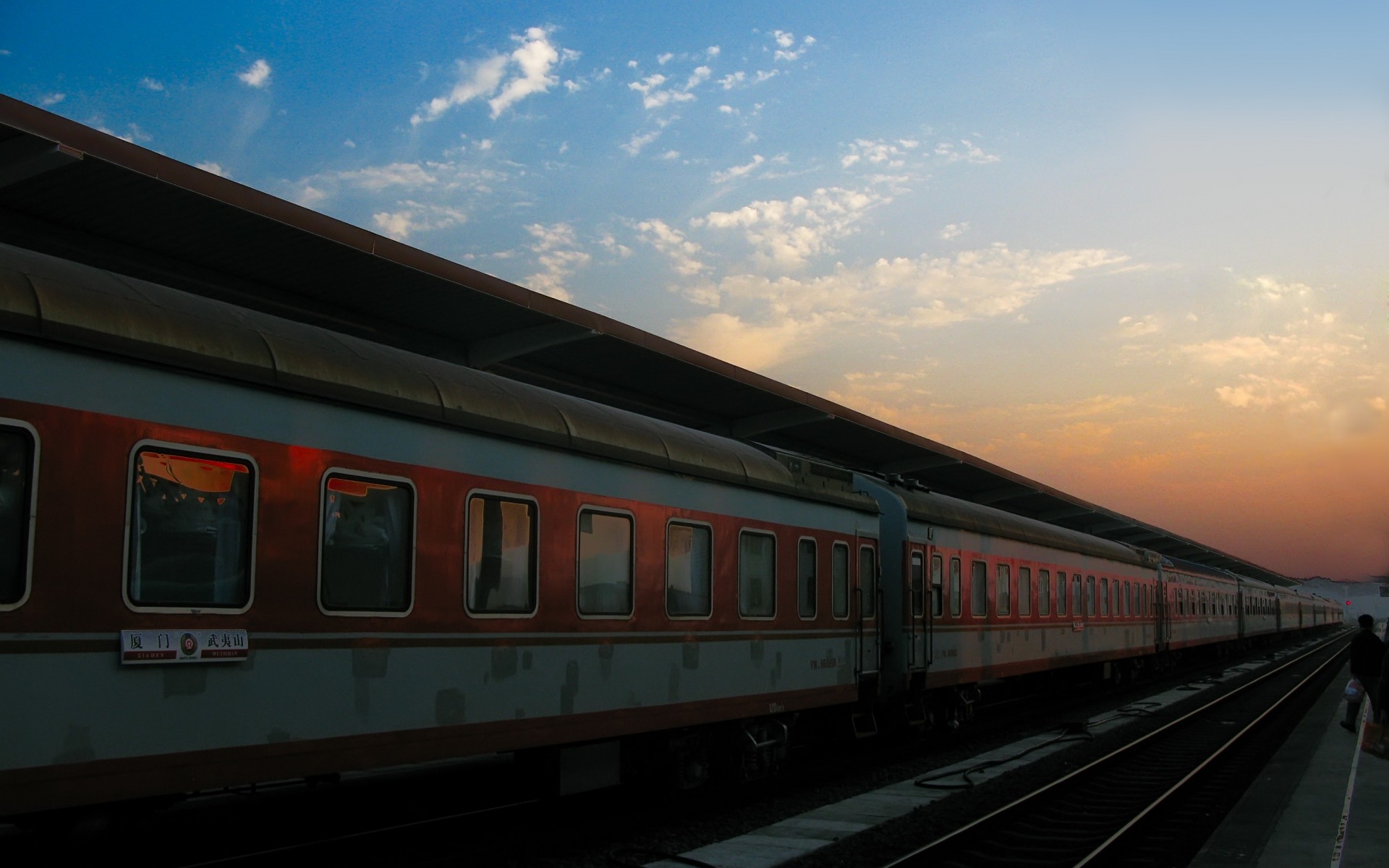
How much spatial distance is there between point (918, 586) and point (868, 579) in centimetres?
182

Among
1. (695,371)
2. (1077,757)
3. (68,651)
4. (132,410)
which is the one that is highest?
(695,371)

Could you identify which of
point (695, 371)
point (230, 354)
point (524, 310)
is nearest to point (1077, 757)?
point (695, 371)

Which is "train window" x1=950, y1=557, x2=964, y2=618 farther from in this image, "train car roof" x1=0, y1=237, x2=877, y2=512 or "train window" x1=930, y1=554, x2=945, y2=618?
"train car roof" x1=0, y1=237, x2=877, y2=512

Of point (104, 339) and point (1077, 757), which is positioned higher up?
point (104, 339)

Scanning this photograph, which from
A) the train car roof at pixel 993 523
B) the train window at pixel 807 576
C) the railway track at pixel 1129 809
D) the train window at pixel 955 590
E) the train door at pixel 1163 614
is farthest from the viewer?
the train door at pixel 1163 614

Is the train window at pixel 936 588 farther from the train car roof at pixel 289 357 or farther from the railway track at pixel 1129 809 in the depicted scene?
the train car roof at pixel 289 357

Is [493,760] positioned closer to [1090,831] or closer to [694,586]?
[694,586]

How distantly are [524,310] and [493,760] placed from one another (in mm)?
4965

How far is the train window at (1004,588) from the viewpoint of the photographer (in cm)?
2025

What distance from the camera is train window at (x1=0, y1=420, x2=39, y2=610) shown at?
5641 millimetres

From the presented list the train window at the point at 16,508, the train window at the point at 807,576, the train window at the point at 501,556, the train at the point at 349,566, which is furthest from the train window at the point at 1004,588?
the train window at the point at 16,508

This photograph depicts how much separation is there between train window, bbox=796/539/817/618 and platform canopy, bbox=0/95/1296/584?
3311mm

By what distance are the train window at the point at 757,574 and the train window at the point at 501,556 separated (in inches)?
133

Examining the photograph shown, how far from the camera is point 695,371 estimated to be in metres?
16.3
